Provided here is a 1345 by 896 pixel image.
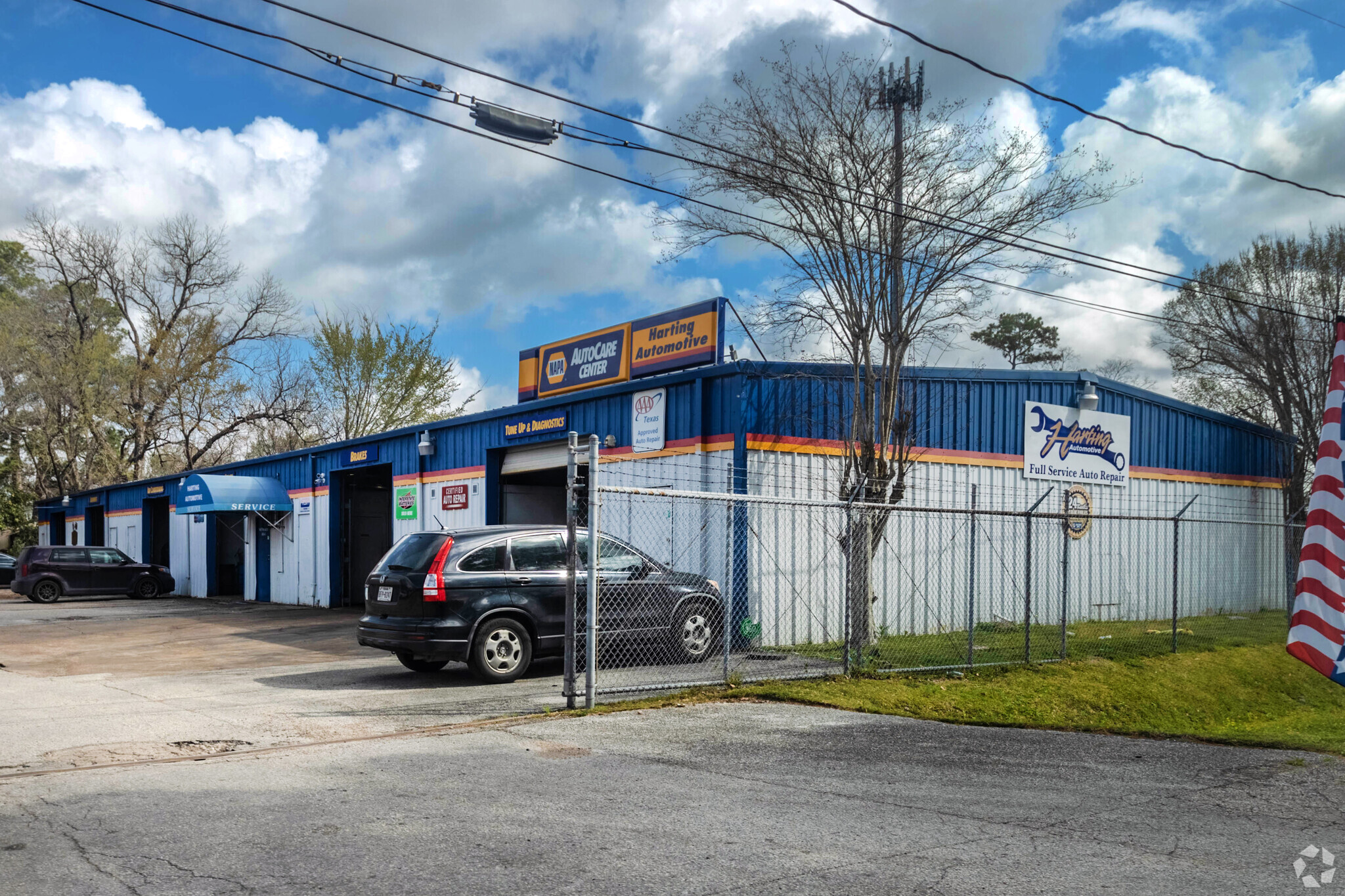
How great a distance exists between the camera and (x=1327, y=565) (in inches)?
217

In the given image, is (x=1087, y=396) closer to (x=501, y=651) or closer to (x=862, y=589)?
(x=862, y=589)

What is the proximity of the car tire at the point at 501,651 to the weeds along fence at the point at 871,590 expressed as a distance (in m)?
0.58

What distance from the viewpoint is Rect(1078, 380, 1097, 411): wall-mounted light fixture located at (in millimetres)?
17766

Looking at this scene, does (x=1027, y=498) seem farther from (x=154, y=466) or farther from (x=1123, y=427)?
(x=154, y=466)

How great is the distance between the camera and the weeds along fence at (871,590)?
35.9ft

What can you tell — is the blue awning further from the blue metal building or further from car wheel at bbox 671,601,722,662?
car wheel at bbox 671,601,722,662

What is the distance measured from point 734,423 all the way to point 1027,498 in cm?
625

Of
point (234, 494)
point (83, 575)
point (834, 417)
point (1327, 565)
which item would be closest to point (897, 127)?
point (834, 417)

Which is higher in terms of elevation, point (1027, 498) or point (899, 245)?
point (899, 245)

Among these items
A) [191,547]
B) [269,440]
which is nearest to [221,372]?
[269,440]

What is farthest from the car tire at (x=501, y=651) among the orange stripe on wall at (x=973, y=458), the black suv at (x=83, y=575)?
the black suv at (x=83, y=575)

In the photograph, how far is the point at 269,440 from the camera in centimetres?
4747

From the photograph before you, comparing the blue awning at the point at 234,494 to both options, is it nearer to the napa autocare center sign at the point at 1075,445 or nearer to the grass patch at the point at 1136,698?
the napa autocare center sign at the point at 1075,445

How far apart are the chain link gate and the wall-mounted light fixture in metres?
2.01
